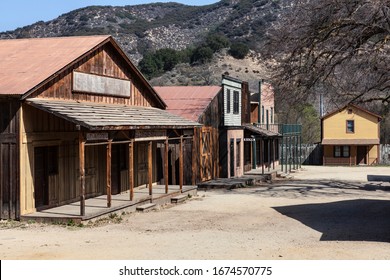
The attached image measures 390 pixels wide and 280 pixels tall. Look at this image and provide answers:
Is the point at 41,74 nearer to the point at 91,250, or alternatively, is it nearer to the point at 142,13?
the point at 91,250

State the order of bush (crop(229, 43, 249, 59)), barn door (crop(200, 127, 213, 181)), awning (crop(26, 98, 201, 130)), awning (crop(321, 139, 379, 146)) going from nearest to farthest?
awning (crop(26, 98, 201, 130)) → barn door (crop(200, 127, 213, 181)) → awning (crop(321, 139, 379, 146)) → bush (crop(229, 43, 249, 59))

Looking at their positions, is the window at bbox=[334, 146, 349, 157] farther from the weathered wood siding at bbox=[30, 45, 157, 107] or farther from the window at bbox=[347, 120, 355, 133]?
the weathered wood siding at bbox=[30, 45, 157, 107]

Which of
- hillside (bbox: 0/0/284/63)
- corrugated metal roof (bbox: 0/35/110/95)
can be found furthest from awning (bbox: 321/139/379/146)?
hillside (bbox: 0/0/284/63)

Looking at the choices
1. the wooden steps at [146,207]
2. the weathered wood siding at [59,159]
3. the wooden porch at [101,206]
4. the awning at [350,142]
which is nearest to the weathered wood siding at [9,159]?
the weathered wood siding at [59,159]

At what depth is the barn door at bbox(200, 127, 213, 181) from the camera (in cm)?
2883

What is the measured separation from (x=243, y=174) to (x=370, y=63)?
12672mm

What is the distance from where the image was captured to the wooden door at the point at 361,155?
52.6 metres

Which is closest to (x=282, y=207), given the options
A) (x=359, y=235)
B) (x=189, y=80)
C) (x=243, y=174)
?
(x=359, y=235)

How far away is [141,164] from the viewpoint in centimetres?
2427

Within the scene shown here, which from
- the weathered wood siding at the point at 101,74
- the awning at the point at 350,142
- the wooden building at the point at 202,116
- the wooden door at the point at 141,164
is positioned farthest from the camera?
the awning at the point at 350,142

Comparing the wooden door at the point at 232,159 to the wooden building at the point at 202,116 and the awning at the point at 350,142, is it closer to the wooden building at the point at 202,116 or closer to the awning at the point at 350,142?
the wooden building at the point at 202,116

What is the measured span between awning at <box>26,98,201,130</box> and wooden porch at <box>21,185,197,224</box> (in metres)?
2.46

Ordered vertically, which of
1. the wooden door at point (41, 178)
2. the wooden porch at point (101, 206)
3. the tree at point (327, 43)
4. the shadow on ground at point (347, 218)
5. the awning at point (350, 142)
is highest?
the tree at point (327, 43)

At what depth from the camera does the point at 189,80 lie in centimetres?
7600
